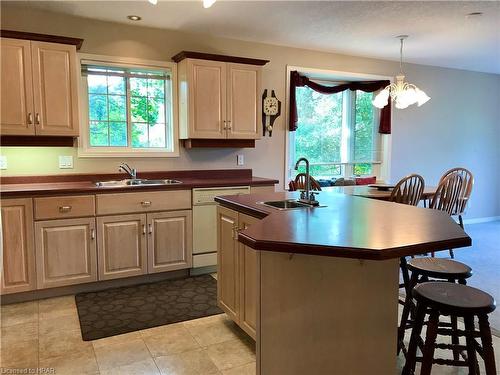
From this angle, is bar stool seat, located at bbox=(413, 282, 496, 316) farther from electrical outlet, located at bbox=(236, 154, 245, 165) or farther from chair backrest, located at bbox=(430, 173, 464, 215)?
electrical outlet, located at bbox=(236, 154, 245, 165)

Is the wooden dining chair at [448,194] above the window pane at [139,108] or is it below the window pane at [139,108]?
below

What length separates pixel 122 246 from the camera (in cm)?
346

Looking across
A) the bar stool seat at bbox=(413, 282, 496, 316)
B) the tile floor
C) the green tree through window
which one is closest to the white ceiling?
the green tree through window

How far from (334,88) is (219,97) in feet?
6.10

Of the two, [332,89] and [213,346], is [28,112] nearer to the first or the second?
[213,346]

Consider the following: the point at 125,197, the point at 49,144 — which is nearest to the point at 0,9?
the point at 49,144

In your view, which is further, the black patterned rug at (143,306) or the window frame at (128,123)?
the window frame at (128,123)

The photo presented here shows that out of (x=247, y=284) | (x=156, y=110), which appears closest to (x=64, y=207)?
(x=156, y=110)

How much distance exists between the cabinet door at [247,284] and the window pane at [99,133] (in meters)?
2.12

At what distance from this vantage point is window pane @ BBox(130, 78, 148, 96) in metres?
4.05

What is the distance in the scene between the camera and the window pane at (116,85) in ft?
13.0

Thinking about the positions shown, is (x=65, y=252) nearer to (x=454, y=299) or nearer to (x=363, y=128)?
(x=454, y=299)

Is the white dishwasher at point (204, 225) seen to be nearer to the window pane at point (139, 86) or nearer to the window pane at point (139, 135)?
the window pane at point (139, 135)

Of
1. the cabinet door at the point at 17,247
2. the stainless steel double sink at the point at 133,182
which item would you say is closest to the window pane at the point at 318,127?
the stainless steel double sink at the point at 133,182
